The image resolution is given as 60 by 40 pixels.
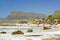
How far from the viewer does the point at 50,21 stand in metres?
125

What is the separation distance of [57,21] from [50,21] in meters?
7.81

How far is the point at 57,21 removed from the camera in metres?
118
